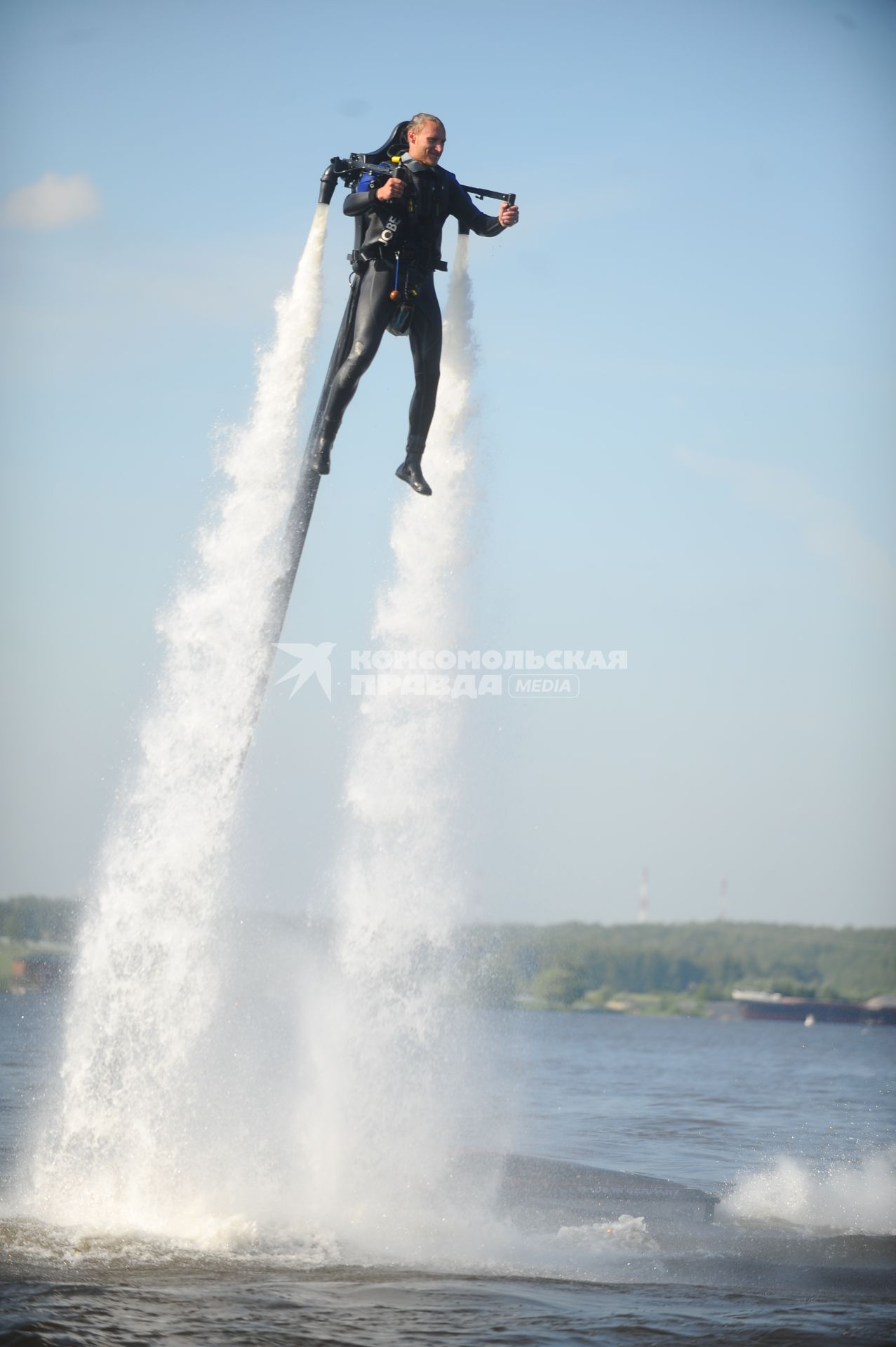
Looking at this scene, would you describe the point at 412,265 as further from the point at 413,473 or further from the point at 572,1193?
the point at 572,1193

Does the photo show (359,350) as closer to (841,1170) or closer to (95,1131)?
(95,1131)

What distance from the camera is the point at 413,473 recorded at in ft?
33.2

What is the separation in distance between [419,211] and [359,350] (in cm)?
109

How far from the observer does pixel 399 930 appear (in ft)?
43.8

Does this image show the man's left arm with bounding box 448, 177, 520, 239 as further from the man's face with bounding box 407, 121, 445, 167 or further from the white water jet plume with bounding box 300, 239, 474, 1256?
→ the white water jet plume with bounding box 300, 239, 474, 1256

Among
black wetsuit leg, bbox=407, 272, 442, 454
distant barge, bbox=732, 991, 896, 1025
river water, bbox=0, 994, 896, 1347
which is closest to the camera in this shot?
river water, bbox=0, 994, 896, 1347

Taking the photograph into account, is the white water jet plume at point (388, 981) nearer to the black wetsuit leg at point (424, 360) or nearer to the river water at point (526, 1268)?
the river water at point (526, 1268)

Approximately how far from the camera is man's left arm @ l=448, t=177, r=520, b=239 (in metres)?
10.1

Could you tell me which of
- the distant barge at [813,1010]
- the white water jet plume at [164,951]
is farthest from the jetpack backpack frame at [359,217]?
the distant barge at [813,1010]

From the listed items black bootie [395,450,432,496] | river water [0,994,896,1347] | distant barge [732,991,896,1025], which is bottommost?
river water [0,994,896,1347]

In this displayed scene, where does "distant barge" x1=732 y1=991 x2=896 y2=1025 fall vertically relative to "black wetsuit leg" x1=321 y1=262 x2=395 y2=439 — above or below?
above

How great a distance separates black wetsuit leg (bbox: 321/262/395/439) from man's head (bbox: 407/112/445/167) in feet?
2.68

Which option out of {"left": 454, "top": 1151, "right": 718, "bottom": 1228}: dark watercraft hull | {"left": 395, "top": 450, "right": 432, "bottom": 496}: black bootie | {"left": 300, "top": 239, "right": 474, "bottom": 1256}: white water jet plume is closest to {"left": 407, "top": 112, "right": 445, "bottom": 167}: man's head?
{"left": 395, "top": 450, "right": 432, "bottom": 496}: black bootie

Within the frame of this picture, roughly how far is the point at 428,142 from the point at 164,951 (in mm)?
7205
